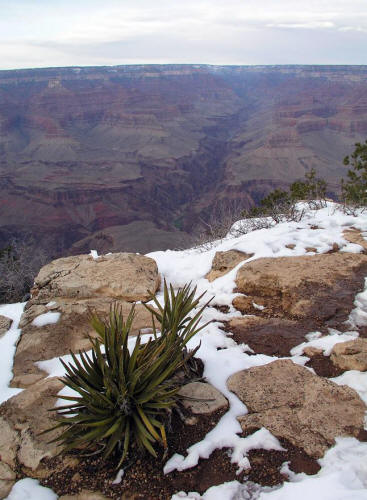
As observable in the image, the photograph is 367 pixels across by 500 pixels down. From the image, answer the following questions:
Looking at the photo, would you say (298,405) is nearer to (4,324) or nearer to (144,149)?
(4,324)

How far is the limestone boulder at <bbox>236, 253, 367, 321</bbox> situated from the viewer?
14.8 feet

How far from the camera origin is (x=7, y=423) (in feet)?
9.87

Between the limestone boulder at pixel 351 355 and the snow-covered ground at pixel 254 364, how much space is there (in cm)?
9

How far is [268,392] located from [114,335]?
1338 mm

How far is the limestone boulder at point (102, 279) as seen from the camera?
18.9ft

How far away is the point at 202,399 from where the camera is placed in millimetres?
2947

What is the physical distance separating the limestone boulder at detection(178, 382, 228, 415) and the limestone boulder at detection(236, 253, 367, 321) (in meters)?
1.78

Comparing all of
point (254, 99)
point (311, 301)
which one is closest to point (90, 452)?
point (311, 301)

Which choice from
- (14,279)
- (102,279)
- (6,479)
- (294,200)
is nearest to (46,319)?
(102,279)

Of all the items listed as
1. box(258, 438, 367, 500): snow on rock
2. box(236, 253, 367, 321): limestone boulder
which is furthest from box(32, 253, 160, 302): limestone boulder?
box(258, 438, 367, 500): snow on rock

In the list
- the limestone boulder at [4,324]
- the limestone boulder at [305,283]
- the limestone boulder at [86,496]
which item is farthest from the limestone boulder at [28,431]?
the limestone boulder at [305,283]

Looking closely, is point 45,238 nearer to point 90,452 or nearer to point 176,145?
point 90,452

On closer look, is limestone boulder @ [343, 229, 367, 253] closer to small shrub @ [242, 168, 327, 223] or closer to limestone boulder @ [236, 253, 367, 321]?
limestone boulder @ [236, 253, 367, 321]

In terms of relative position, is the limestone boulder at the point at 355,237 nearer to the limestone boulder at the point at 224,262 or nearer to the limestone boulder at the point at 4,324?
the limestone boulder at the point at 224,262
